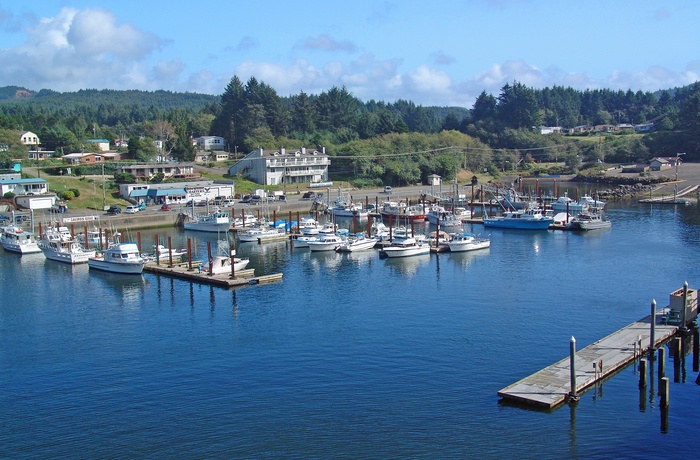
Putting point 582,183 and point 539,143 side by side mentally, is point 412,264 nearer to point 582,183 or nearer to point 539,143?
point 582,183

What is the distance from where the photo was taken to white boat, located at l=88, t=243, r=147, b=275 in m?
44.2

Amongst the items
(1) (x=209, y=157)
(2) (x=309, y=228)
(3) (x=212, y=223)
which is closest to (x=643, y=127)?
(1) (x=209, y=157)

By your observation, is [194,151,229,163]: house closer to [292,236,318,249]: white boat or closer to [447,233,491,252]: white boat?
[292,236,318,249]: white boat

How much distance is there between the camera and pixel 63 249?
163ft

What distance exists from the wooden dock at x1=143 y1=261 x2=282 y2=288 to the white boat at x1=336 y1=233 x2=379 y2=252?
9.83 metres

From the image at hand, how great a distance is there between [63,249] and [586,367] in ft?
121

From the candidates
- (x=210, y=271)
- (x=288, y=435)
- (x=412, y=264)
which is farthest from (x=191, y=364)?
(x=412, y=264)

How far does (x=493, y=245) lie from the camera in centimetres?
5453

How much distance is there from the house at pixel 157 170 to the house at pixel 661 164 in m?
66.6

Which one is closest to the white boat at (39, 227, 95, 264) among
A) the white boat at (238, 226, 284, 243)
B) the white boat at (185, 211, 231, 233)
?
the white boat at (238, 226, 284, 243)

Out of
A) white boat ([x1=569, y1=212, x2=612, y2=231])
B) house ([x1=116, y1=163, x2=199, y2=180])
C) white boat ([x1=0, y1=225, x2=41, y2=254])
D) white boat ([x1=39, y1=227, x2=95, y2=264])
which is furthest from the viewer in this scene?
house ([x1=116, y1=163, x2=199, y2=180])

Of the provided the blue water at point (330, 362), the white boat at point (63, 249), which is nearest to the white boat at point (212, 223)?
the white boat at point (63, 249)

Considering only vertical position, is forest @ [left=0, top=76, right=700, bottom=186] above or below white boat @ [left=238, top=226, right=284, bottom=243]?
above

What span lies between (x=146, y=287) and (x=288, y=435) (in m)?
22.2
